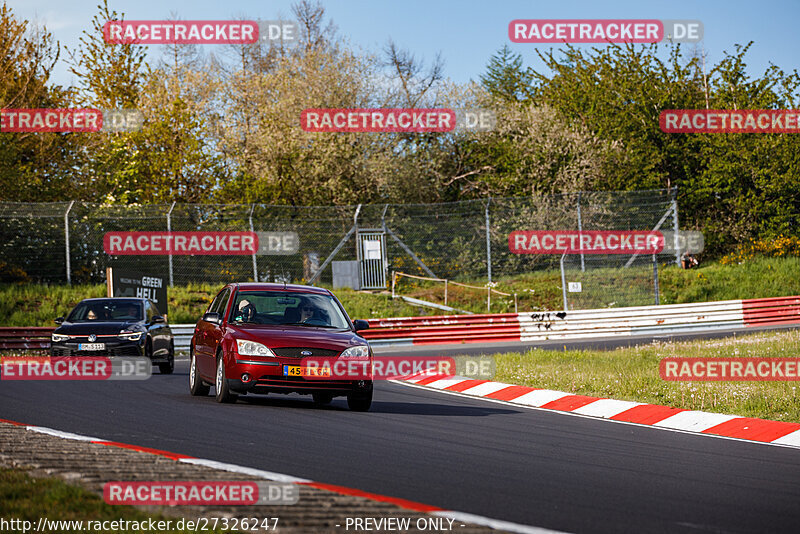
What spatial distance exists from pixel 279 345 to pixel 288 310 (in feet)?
Result: 3.70

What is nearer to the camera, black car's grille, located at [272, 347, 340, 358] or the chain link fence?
black car's grille, located at [272, 347, 340, 358]

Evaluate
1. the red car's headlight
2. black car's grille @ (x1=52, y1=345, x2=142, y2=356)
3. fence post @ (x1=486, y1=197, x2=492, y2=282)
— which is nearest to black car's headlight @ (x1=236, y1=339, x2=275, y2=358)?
the red car's headlight

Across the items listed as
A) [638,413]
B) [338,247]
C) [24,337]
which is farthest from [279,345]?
[338,247]

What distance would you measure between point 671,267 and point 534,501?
102 feet

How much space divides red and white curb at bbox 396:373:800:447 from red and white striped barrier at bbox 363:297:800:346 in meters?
12.9

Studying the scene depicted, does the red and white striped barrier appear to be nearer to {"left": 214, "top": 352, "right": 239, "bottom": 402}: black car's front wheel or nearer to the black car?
the black car

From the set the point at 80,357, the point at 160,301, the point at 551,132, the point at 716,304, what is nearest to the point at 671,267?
the point at 716,304

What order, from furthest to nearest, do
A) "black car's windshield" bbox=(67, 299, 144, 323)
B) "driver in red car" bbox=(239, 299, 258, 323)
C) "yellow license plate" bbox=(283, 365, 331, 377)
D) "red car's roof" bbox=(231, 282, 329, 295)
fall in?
"black car's windshield" bbox=(67, 299, 144, 323)
"red car's roof" bbox=(231, 282, 329, 295)
"driver in red car" bbox=(239, 299, 258, 323)
"yellow license plate" bbox=(283, 365, 331, 377)

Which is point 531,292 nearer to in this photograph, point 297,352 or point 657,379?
point 657,379

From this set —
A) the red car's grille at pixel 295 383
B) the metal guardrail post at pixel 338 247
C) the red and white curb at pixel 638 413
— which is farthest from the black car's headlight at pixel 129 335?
the metal guardrail post at pixel 338 247

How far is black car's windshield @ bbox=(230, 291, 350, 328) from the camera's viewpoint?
13.2 metres

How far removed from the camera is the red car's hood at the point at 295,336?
40.4 feet

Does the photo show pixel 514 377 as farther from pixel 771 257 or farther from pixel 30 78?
pixel 30 78

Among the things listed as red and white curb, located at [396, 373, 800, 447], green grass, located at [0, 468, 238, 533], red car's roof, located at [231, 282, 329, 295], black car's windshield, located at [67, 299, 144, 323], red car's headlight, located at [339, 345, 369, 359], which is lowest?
red and white curb, located at [396, 373, 800, 447]
